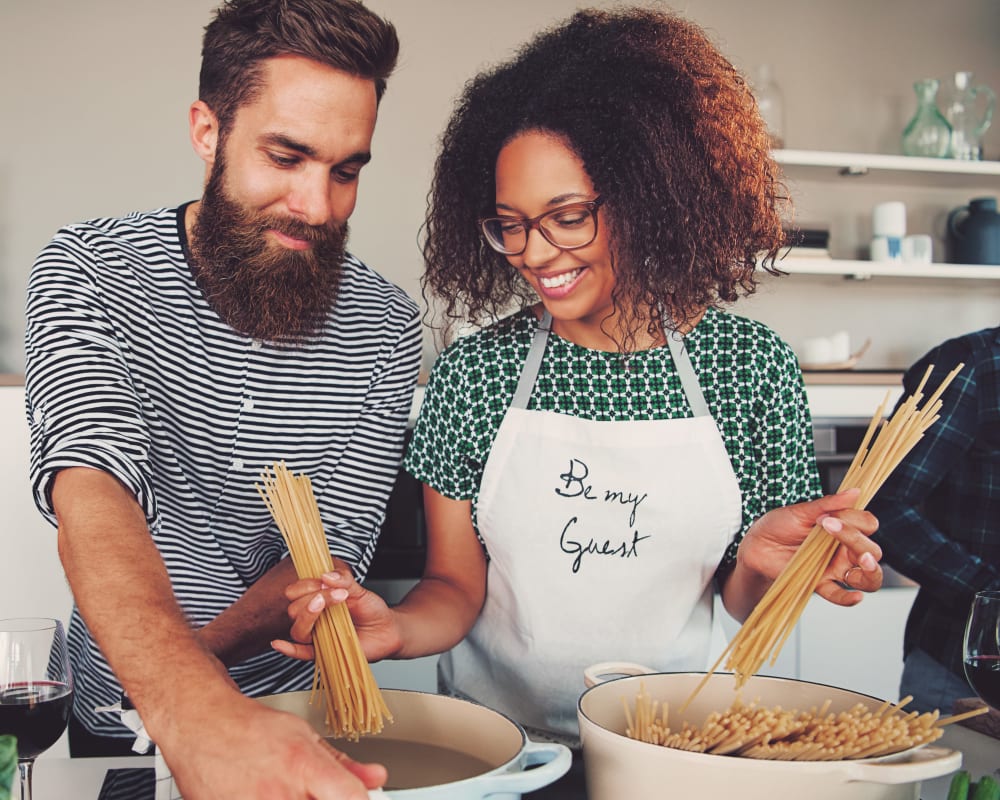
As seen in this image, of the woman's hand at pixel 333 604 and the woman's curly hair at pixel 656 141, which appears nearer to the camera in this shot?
the woman's hand at pixel 333 604

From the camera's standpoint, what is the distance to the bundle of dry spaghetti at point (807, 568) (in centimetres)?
80

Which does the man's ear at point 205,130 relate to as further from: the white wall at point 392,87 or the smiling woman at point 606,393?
the white wall at point 392,87

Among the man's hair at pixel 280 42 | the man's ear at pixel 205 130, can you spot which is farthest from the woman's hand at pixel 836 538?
the man's ear at pixel 205 130

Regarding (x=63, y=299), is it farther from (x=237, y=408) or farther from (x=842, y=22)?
(x=842, y=22)

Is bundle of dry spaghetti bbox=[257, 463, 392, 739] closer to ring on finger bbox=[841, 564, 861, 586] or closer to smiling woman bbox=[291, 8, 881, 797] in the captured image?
smiling woman bbox=[291, 8, 881, 797]

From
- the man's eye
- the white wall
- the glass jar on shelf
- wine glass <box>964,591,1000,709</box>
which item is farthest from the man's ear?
the glass jar on shelf

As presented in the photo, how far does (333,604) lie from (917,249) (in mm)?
2892

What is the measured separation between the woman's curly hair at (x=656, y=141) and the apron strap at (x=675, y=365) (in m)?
0.05

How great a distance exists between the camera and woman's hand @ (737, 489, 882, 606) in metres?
0.86

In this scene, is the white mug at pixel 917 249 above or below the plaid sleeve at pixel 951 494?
above

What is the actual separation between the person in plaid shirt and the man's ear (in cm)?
117

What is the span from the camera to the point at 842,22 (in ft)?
10.9

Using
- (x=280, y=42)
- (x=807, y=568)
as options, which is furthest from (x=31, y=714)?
(x=280, y=42)

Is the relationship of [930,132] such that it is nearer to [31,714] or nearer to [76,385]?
[76,385]
